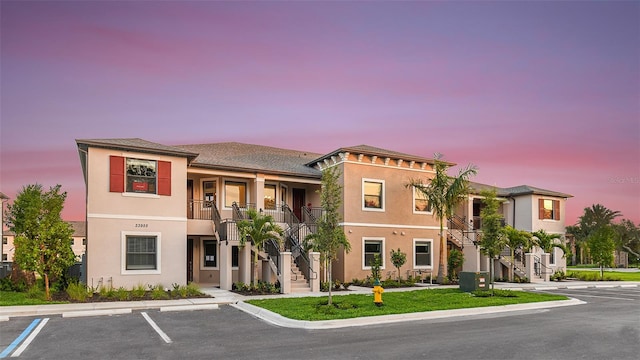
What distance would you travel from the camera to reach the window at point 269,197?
93.5 feet

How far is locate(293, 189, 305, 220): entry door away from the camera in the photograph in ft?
99.7

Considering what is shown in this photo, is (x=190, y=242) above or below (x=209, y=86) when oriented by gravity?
below

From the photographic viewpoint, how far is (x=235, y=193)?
27.9 meters

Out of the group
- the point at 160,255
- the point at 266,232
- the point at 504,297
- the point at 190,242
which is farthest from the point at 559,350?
the point at 190,242

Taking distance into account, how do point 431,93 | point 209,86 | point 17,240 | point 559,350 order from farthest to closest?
point 431,93
point 209,86
point 17,240
point 559,350

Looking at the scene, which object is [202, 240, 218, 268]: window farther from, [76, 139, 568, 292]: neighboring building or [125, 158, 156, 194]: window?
[125, 158, 156, 194]: window

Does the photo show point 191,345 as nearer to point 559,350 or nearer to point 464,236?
point 559,350

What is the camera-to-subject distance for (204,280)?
1075 inches

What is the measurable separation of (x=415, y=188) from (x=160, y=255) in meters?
14.7

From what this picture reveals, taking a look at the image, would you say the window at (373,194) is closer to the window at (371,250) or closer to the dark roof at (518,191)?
the window at (371,250)

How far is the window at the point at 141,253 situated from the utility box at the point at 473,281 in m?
13.4

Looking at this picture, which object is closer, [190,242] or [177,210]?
[177,210]

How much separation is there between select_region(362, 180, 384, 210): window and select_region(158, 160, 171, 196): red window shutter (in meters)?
10.3

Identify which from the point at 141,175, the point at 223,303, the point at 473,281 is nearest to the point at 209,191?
the point at 141,175
